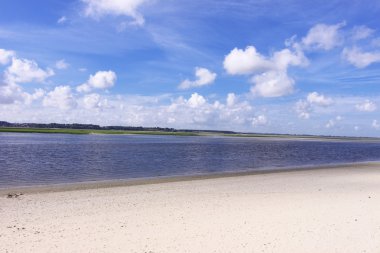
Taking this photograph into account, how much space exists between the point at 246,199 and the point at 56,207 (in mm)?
8449

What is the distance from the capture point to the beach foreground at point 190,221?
998 cm

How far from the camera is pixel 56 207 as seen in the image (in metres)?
15.0

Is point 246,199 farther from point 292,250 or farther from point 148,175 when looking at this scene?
point 148,175

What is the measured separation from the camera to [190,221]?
495 inches

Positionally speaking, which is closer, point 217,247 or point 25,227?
point 217,247

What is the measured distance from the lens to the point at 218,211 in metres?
14.4

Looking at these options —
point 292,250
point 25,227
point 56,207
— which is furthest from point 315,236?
point 56,207

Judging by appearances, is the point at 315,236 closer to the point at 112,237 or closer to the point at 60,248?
the point at 112,237

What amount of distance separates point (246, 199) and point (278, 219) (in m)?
4.43

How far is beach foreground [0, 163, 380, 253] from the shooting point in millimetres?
9980

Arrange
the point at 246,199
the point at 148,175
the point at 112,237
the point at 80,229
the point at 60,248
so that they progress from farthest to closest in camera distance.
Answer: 1. the point at 148,175
2. the point at 246,199
3. the point at 80,229
4. the point at 112,237
5. the point at 60,248

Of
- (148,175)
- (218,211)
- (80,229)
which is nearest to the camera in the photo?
(80,229)

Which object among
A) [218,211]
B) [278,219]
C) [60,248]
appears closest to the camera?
[60,248]

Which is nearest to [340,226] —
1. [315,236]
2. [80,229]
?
[315,236]
